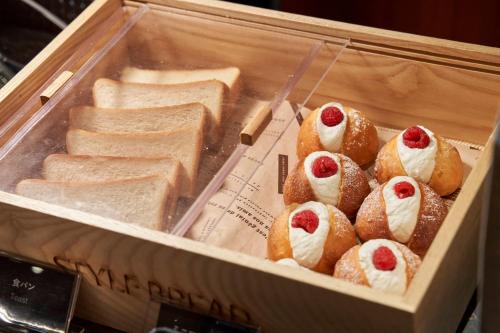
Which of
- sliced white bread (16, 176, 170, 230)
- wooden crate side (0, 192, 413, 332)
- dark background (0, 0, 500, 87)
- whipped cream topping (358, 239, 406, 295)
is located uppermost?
dark background (0, 0, 500, 87)

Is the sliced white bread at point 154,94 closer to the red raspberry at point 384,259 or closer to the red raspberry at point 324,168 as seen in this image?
the red raspberry at point 324,168

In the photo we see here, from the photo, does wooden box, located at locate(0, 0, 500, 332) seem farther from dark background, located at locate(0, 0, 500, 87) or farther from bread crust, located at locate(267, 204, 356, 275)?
dark background, located at locate(0, 0, 500, 87)

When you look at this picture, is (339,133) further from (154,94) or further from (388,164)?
(154,94)

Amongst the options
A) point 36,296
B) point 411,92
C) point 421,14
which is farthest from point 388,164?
point 421,14

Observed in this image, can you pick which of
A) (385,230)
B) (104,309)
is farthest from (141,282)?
(385,230)

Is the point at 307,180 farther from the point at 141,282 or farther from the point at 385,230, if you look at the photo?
the point at 141,282

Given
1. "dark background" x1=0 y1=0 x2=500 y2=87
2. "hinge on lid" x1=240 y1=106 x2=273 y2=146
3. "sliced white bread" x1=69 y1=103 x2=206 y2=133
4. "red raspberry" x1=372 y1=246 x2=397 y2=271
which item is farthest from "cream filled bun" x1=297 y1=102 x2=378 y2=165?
"dark background" x1=0 y1=0 x2=500 y2=87

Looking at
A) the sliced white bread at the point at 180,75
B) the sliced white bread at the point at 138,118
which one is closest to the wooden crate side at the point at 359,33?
the sliced white bread at the point at 180,75
